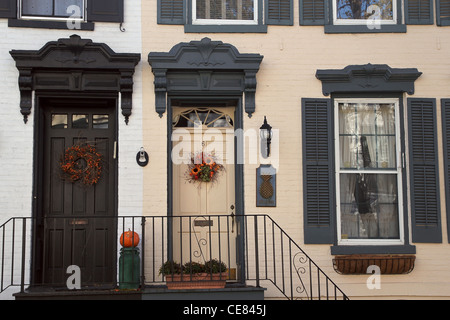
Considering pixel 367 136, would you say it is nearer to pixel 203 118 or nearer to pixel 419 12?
pixel 419 12

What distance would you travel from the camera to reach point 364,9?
883 centimetres

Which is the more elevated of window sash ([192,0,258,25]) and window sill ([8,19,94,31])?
window sash ([192,0,258,25])

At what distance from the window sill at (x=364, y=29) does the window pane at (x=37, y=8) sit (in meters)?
3.71

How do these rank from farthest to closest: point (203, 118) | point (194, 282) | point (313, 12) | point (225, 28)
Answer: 1. point (203, 118)
2. point (313, 12)
3. point (225, 28)
4. point (194, 282)

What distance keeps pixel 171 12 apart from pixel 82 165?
2349 millimetres

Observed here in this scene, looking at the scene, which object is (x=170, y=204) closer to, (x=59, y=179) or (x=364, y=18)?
(x=59, y=179)

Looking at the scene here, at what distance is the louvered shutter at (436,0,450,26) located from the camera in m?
8.66

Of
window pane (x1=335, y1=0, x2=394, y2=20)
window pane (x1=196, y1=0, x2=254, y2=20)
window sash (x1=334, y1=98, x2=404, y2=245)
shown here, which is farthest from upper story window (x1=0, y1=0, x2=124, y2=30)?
window sash (x1=334, y1=98, x2=404, y2=245)

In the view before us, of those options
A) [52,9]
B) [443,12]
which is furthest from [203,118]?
[443,12]

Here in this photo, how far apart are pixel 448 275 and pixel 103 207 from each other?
459 cm

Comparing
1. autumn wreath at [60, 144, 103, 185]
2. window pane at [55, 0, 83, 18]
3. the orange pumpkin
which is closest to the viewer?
the orange pumpkin

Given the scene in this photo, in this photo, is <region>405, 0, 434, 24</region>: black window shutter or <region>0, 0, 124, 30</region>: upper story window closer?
<region>0, 0, 124, 30</region>: upper story window

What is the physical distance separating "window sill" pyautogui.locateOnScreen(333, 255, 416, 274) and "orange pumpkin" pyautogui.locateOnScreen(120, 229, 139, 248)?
258 cm

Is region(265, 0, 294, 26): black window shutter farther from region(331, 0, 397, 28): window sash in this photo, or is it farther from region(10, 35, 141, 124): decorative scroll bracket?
region(10, 35, 141, 124): decorative scroll bracket
